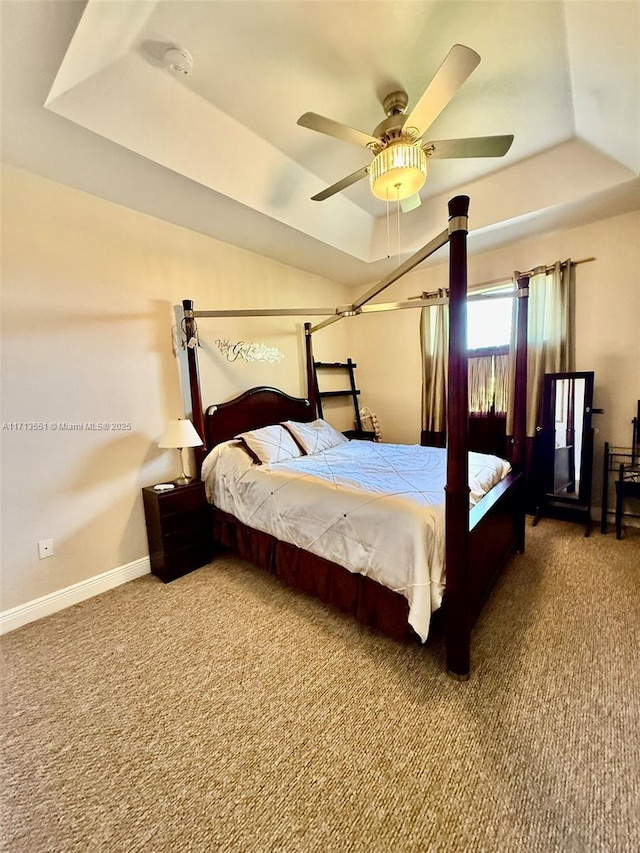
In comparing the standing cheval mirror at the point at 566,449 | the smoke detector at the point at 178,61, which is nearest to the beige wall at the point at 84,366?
the smoke detector at the point at 178,61

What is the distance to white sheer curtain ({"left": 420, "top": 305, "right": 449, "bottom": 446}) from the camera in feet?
13.2

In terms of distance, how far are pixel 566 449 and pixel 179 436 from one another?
3.47m

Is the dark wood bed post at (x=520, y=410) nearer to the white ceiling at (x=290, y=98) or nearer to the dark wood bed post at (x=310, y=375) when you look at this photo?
the white ceiling at (x=290, y=98)

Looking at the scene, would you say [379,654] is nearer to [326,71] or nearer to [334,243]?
[326,71]

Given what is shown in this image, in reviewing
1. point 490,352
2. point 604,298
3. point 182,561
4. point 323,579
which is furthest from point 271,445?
point 604,298

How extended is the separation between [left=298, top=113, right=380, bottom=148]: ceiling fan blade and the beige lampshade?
2016mm

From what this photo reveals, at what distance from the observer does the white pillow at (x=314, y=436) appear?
3316 millimetres

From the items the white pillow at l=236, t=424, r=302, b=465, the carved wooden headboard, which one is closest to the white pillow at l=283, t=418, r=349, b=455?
the white pillow at l=236, t=424, r=302, b=465

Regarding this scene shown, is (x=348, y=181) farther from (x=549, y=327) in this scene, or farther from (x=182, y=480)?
(x=549, y=327)

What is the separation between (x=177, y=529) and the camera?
262 cm

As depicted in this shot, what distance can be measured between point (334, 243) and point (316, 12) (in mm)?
1837

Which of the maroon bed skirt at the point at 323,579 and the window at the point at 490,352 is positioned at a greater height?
the window at the point at 490,352

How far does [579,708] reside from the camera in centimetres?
146

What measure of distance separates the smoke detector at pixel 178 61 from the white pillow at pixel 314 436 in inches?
97.7
